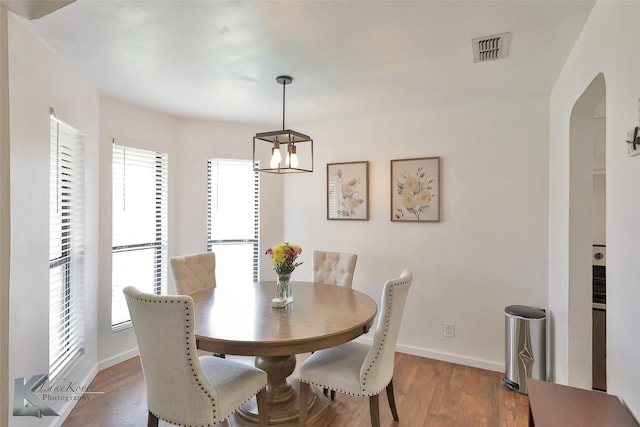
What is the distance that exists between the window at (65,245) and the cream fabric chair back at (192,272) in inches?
28.5

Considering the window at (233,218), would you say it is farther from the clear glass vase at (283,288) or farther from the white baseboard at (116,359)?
the clear glass vase at (283,288)

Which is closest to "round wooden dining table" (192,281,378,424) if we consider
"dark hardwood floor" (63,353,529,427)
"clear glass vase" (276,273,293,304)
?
"clear glass vase" (276,273,293,304)

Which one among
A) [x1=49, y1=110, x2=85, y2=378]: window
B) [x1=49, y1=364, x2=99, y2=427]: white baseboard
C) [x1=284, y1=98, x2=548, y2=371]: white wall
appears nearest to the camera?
[x1=49, y1=364, x2=99, y2=427]: white baseboard

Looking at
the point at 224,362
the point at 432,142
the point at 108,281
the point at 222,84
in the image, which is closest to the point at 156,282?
the point at 108,281

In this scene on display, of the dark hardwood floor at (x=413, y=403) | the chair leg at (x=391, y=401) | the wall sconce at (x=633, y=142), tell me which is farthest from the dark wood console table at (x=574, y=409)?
the dark hardwood floor at (x=413, y=403)

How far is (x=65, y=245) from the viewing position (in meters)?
2.58

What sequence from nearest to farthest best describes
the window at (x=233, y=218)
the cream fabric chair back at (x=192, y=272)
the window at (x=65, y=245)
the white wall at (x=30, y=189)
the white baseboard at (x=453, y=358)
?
the white wall at (x=30, y=189), the window at (x=65, y=245), the cream fabric chair back at (x=192, y=272), the white baseboard at (x=453, y=358), the window at (x=233, y=218)

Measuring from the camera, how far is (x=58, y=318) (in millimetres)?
2426

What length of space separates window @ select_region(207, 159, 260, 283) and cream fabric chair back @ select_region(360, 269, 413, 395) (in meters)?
2.41

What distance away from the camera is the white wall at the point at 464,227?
304cm

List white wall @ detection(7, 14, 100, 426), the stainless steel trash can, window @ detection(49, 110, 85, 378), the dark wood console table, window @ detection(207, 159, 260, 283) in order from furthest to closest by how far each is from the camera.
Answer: window @ detection(207, 159, 260, 283)
the stainless steel trash can
window @ detection(49, 110, 85, 378)
white wall @ detection(7, 14, 100, 426)
the dark wood console table

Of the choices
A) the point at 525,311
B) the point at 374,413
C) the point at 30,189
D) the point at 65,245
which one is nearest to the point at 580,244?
the point at 525,311

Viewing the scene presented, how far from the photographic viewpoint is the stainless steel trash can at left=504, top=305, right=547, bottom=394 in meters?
2.69

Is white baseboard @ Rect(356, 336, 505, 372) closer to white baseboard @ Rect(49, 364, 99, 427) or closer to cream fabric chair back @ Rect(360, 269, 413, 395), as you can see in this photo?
cream fabric chair back @ Rect(360, 269, 413, 395)
